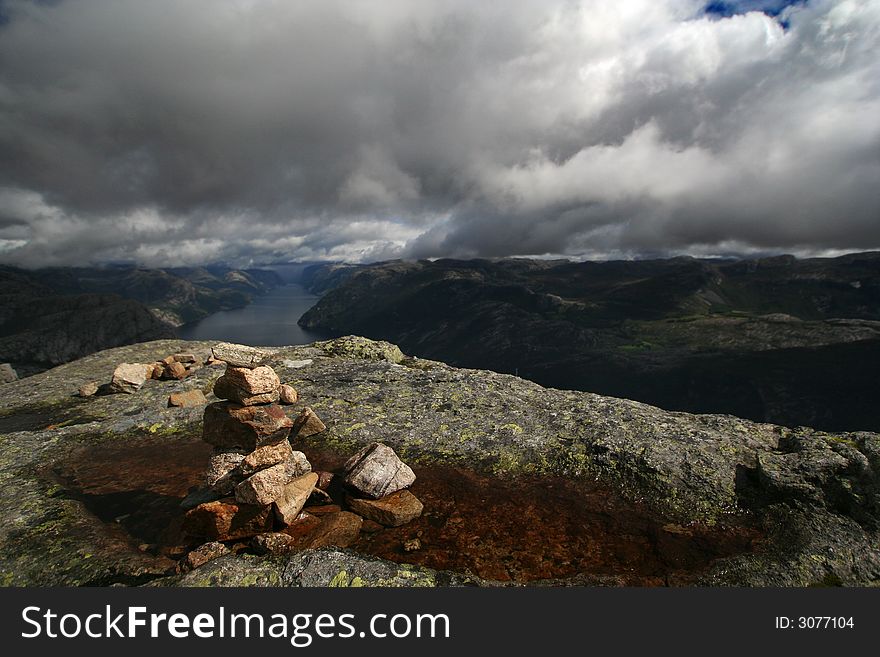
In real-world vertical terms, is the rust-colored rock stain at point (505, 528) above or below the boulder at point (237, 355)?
below

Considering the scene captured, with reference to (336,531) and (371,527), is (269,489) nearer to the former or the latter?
(336,531)

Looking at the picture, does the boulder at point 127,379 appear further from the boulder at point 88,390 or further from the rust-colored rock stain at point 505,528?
the rust-colored rock stain at point 505,528

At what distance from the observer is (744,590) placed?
318 inches

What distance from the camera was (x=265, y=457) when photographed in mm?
12633

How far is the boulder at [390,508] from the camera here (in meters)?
10.8

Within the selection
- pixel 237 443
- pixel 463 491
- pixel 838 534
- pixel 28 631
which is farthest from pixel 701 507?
pixel 28 631

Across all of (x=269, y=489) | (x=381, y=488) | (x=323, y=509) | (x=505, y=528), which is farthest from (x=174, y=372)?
(x=505, y=528)

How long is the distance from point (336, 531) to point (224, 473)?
17.2 feet

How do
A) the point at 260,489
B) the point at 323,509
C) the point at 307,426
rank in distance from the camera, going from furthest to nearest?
the point at 307,426, the point at 323,509, the point at 260,489

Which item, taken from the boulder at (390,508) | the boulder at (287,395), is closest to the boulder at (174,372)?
the boulder at (287,395)

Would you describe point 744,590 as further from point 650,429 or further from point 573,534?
point 650,429

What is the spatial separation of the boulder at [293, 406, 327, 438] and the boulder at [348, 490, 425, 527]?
5998 mm

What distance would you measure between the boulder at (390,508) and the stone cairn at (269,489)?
0.09 feet

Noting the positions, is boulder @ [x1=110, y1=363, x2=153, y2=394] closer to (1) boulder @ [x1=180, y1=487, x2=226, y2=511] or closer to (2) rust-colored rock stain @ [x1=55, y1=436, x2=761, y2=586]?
(2) rust-colored rock stain @ [x1=55, y1=436, x2=761, y2=586]
